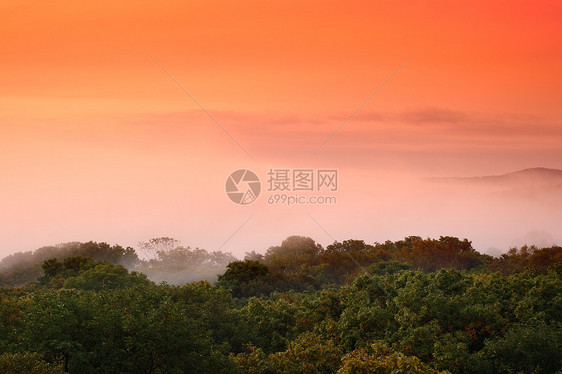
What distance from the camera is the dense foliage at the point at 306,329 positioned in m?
25.1

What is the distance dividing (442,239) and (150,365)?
6645 centimetres

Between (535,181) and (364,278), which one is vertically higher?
(535,181)

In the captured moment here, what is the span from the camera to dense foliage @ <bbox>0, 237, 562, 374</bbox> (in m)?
25.1

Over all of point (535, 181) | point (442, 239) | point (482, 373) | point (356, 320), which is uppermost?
point (535, 181)

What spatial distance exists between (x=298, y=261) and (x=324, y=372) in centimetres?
6916

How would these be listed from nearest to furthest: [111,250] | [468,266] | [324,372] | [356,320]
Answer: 1. [324,372]
2. [356,320]
3. [468,266]
4. [111,250]

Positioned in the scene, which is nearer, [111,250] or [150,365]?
[150,365]

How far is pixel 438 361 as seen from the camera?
28844 mm

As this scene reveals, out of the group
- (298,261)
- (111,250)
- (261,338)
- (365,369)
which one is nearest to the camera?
(365,369)

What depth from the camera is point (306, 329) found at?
3797 centimetres

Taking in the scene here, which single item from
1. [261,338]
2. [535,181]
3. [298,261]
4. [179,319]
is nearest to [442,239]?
[298,261]

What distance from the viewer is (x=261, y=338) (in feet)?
127

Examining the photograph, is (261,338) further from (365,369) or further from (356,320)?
(365,369)

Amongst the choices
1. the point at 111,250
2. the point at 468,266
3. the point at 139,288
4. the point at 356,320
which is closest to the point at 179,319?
the point at 139,288
